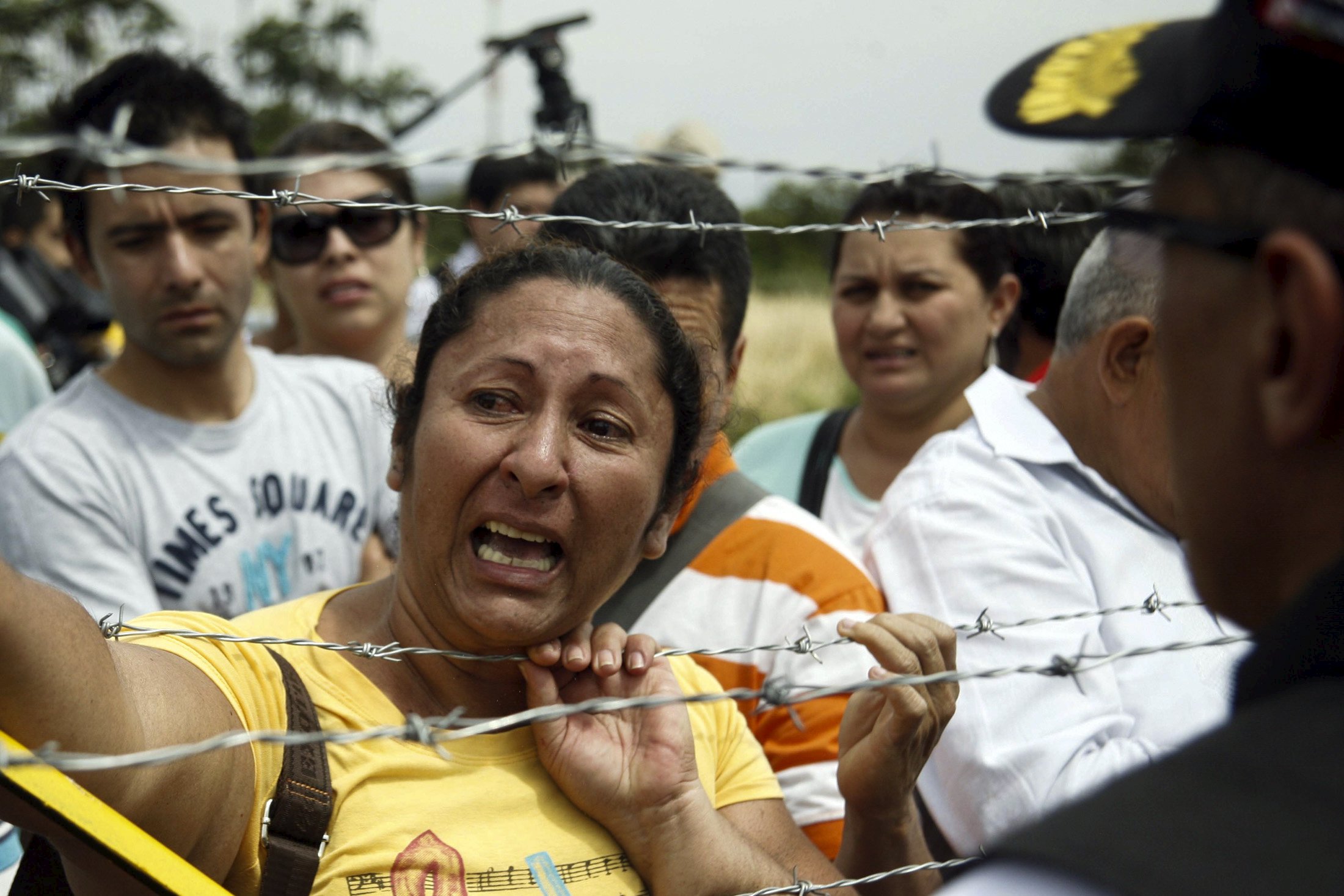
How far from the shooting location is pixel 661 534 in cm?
222

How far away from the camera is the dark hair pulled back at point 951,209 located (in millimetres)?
3535

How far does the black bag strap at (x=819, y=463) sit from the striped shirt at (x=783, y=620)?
2.91 ft

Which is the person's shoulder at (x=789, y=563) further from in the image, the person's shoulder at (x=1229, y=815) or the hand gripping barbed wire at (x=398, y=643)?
the person's shoulder at (x=1229, y=815)

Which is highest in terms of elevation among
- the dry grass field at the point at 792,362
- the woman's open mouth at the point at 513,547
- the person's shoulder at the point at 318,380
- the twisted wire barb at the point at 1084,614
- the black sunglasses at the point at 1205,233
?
the black sunglasses at the point at 1205,233

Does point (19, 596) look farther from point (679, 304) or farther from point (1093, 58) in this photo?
point (679, 304)

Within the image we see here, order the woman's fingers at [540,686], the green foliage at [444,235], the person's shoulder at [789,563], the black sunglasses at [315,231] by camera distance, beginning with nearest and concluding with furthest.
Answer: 1. the woman's fingers at [540,686]
2. the person's shoulder at [789,563]
3. the black sunglasses at [315,231]
4. the green foliage at [444,235]

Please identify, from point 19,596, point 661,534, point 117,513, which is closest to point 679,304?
point 661,534

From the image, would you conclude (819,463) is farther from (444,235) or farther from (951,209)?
(444,235)

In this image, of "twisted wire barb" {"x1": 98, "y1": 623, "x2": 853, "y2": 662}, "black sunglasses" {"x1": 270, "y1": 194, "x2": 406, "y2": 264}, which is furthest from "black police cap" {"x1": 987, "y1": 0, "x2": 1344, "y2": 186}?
"black sunglasses" {"x1": 270, "y1": 194, "x2": 406, "y2": 264}

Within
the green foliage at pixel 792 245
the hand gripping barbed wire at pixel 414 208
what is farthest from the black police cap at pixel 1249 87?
the green foliage at pixel 792 245

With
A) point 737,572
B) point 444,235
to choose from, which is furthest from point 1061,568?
point 444,235

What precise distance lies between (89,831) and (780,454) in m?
2.69

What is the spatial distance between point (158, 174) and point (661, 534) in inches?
76.5

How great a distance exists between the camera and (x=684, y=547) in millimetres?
2605
